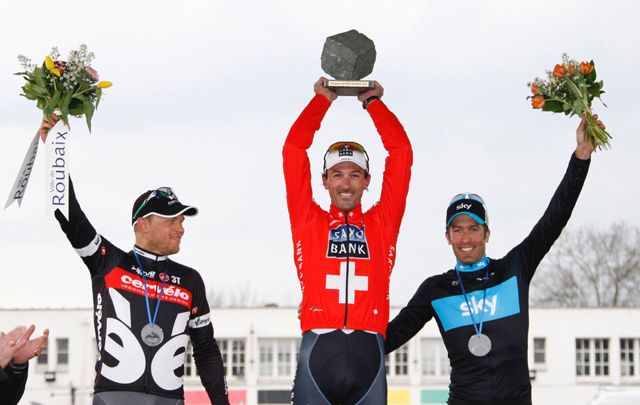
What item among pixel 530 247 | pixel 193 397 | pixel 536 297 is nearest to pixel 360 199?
pixel 530 247

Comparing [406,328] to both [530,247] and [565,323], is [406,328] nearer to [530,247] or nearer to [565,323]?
[530,247]

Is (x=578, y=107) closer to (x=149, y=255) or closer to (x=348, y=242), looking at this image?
(x=348, y=242)

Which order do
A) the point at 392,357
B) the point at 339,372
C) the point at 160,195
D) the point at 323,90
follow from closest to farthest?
the point at 339,372, the point at 323,90, the point at 160,195, the point at 392,357

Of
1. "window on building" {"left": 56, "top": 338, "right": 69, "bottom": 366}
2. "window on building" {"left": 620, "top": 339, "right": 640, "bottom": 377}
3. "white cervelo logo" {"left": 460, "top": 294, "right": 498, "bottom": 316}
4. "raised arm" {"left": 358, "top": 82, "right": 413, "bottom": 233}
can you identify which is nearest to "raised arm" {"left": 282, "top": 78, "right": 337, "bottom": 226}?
"raised arm" {"left": 358, "top": 82, "right": 413, "bottom": 233}

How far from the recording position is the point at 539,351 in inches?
1800

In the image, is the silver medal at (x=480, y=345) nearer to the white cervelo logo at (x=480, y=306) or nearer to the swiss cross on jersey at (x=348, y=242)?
the white cervelo logo at (x=480, y=306)

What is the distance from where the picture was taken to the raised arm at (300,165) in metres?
6.53

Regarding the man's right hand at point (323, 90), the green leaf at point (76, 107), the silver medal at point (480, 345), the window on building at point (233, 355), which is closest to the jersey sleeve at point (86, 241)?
the green leaf at point (76, 107)

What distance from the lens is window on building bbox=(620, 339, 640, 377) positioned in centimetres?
4525

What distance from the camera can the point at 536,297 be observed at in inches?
2078

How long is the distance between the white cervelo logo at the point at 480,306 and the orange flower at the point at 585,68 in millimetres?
1391

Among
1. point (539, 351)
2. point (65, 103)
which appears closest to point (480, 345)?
point (65, 103)

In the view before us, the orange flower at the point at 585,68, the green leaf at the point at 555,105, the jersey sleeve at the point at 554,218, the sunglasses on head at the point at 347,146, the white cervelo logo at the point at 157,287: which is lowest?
the white cervelo logo at the point at 157,287

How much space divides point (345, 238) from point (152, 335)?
124 cm
